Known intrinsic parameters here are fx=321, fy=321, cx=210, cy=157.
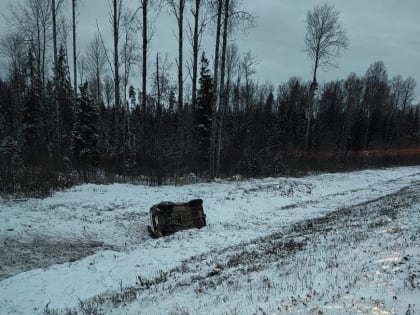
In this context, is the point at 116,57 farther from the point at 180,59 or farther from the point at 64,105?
the point at 64,105

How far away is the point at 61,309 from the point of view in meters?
6.14

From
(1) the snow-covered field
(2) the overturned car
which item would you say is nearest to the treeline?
(1) the snow-covered field

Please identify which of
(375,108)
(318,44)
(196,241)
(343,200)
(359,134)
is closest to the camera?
(196,241)

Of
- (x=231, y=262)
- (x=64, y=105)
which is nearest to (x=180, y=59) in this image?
(x=231, y=262)

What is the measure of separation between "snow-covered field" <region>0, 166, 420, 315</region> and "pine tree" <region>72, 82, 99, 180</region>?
336 inches

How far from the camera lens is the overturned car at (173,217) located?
1101 centimetres

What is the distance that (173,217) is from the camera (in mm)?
11266

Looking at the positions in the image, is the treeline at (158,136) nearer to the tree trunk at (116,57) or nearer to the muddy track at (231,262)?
the tree trunk at (116,57)

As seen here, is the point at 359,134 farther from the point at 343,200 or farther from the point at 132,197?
the point at 132,197

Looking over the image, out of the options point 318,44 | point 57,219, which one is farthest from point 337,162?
point 57,219

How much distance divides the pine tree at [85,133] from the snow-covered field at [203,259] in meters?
8.54

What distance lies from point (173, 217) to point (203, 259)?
3409mm

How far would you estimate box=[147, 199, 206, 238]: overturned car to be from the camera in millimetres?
11008

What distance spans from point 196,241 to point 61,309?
4553 mm
